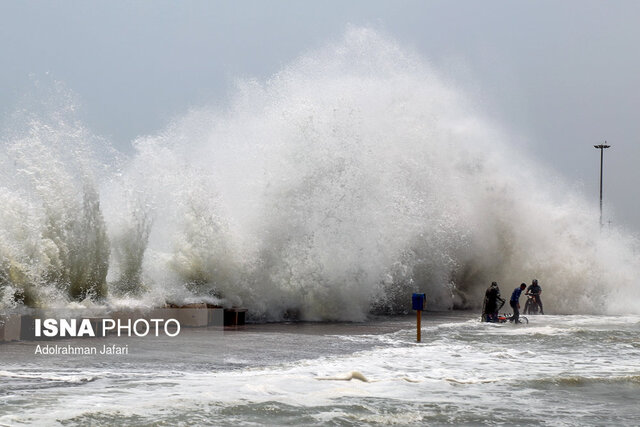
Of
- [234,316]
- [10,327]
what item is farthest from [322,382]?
[234,316]

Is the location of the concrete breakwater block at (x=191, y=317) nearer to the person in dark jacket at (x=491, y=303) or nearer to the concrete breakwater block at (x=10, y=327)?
the concrete breakwater block at (x=10, y=327)

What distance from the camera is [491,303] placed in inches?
731

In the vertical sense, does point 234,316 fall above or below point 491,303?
below

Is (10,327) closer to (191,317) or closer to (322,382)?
(191,317)

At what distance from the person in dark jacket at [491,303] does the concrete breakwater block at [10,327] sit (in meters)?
11.0

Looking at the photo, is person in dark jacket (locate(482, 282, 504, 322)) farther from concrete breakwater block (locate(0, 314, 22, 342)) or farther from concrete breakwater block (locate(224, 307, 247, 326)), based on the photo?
concrete breakwater block (locate(0, 314, 22, 342))

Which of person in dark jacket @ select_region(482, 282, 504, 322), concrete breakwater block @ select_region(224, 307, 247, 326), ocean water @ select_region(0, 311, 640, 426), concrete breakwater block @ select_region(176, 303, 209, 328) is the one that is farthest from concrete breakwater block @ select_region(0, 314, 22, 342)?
person in dark jacket @ select_region(482, 282, 504, 322)

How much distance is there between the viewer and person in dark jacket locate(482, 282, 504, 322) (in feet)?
60.3

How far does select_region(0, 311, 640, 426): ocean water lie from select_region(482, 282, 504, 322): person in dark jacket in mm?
4079

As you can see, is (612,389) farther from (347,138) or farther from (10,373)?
(347,138)

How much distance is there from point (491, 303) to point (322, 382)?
35.0ft

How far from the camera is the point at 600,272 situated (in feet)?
92.6

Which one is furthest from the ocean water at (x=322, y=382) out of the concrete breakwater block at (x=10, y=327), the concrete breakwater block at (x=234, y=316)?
the concrete breakwater block at (x=234, y=316)

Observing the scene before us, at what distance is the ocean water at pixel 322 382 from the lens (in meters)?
7.04
